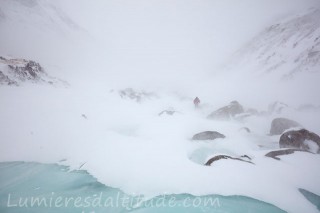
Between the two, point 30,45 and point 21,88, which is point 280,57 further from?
point 30,45

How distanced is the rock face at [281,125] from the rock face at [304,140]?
302 cm

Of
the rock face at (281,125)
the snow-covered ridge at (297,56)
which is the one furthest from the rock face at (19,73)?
the snow-covered ridge at (297,56)

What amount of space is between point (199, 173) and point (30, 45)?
86.1 feet

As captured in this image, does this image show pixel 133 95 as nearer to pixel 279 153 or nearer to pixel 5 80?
pixel 5 80

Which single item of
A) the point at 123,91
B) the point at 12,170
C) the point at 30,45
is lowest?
the point at 12,170

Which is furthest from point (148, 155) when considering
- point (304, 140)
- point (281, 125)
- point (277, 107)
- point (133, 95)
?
point (133, 95)

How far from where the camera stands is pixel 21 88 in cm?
1201

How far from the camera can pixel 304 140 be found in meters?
8.01

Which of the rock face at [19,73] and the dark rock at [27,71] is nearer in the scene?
the rock face at [19,73]

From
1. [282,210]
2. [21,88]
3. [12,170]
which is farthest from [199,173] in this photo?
[21,88]

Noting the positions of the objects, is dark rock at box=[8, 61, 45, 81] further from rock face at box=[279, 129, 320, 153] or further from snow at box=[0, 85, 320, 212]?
rock face at box=[279, 129, 320, 153]

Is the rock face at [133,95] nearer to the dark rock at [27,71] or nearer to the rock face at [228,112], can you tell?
the dark rock at [27,71]

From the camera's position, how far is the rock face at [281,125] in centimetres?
1102

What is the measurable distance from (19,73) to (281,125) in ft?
56.8
